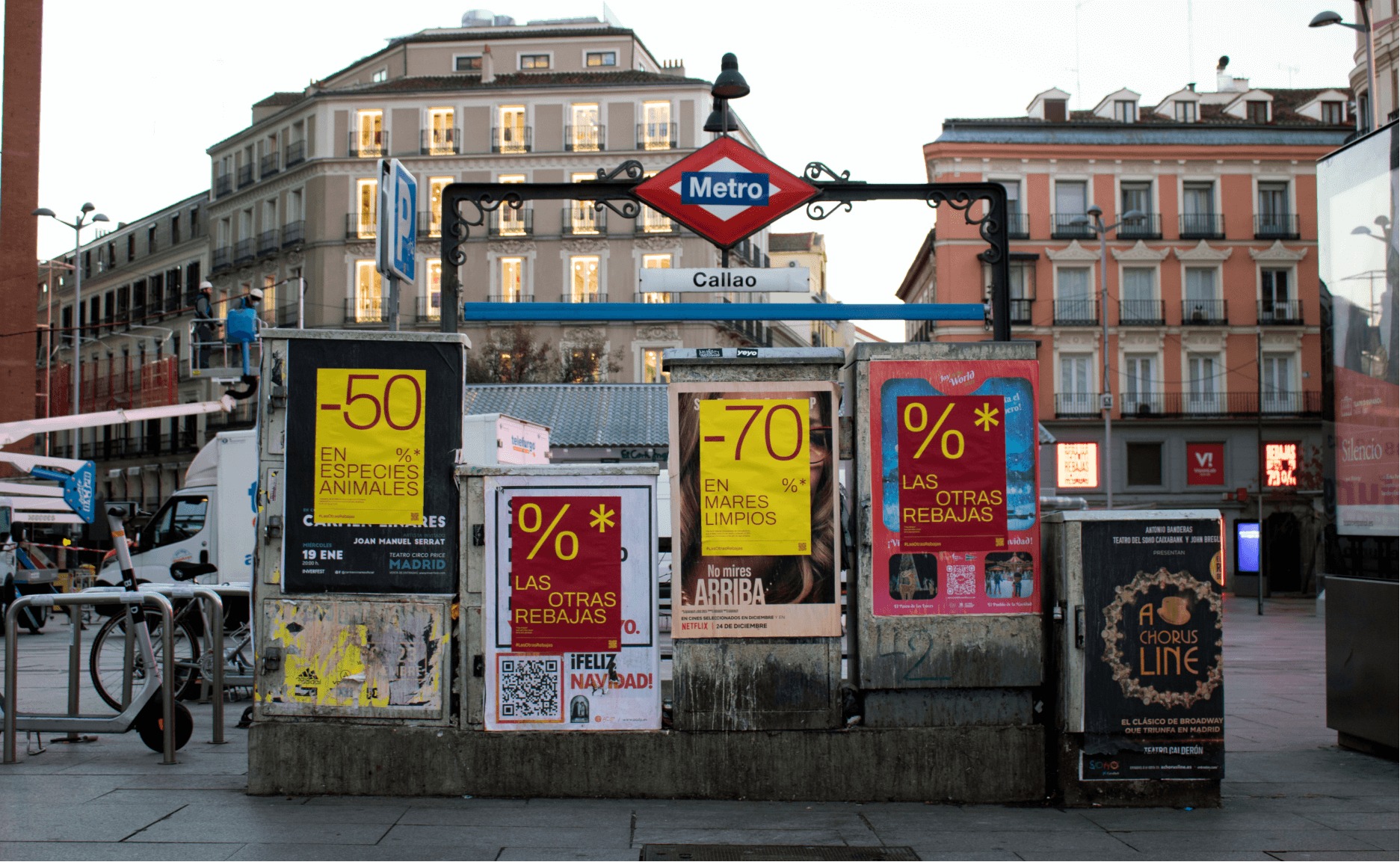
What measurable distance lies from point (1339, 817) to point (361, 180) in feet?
177

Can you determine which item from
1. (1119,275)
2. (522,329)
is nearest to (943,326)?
(1119,275)

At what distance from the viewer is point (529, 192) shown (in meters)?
7.76

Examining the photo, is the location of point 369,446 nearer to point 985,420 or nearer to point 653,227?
point 985,420

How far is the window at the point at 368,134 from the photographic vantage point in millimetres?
54906

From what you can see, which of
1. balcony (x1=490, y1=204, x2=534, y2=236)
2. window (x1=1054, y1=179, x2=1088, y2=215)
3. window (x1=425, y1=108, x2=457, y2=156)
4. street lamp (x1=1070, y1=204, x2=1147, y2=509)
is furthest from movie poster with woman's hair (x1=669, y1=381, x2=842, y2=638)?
window (x1=425, y1=108, x2=457, y2=156)

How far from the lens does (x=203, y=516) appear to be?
20.7 metres

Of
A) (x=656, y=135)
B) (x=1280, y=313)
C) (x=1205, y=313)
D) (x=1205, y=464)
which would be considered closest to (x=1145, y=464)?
(x=1205, y=464)

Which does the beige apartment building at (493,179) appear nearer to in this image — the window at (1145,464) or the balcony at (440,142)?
the balcony at (440,142)

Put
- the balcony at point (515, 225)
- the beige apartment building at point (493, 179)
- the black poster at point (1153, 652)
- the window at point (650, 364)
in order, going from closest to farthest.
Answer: the black poster at point (1153, 652) → the window at point (650, 364) → the beige apartment building at point (493, 179) → the balcony at point (515, 225)

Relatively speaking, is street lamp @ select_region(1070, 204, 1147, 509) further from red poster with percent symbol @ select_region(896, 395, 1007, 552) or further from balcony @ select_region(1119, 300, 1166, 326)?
red poster with percent symbol @ select_region(896, 395, 1007, 552)

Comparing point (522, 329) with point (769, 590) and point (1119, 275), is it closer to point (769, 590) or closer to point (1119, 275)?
point (1119, 275)

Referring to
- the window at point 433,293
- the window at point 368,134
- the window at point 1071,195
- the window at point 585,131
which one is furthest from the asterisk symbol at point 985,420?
the window at point 368,134

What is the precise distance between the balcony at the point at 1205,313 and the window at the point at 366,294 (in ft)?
112

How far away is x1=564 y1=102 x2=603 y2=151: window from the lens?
53469 mm
